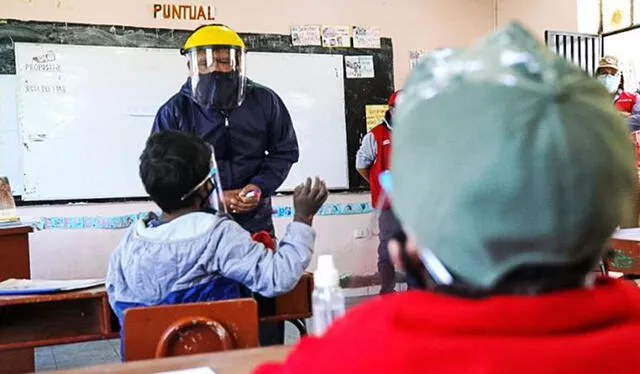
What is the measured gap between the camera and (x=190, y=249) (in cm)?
181

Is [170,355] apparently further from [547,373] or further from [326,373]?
[547,373]

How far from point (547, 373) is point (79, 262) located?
15.3 feet

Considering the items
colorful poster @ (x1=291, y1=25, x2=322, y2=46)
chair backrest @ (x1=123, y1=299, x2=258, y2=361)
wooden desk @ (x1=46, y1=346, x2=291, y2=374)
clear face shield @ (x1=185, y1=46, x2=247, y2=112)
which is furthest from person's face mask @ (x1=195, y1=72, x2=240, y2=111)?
colorful poster @ (x1=291, y1=25, x2=322, y2=46)

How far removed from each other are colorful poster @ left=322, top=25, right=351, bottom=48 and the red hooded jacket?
5.10 metres

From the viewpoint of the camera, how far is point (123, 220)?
4.98 metres

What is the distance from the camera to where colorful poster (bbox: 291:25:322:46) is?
5500 mm

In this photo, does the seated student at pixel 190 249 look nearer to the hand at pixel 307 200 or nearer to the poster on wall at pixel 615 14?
the hand at pixel 307 200

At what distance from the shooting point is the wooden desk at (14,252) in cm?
335

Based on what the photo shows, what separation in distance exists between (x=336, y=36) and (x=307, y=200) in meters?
3.96

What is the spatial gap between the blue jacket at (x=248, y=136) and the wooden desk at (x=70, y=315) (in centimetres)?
61

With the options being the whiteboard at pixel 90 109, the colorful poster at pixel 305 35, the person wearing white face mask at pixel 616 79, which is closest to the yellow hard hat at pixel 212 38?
the whiteboard at pixel 90 109

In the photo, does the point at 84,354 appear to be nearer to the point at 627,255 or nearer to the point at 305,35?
the point at 305,35

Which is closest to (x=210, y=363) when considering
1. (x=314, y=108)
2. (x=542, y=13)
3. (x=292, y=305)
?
(x=292, y=305)

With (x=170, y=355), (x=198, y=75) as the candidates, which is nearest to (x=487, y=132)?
(x=170, y=355)
